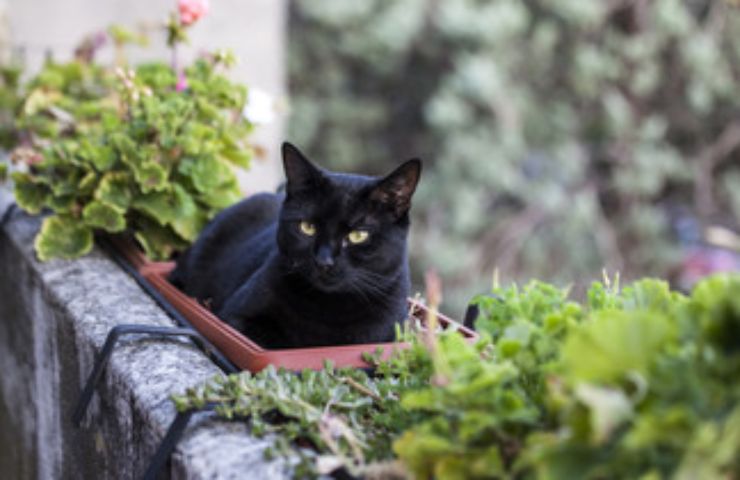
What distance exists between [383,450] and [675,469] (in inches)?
16.4

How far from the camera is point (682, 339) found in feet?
2.76

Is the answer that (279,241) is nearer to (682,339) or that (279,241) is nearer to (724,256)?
(682,339)

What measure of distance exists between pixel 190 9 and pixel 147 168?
492 millimetres

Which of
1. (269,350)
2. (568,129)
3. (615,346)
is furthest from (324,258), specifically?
(568,129)

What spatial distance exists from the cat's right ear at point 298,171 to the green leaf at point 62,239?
757 mm

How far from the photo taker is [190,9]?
254 cm

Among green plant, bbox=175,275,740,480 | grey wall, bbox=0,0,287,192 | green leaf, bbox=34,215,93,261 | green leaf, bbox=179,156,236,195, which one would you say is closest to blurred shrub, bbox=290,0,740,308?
grey wall, bbox=0,0,287,192

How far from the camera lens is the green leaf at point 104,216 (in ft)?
7.75

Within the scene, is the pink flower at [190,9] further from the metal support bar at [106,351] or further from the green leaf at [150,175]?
the metal support bar at [106,351]

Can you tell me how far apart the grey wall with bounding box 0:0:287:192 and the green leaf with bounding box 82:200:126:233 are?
278cm

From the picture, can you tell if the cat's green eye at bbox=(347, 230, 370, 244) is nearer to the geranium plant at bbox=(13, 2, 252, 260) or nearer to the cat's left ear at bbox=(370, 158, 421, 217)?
the cat's left ear at bbox=(370, 158, 421, 217)

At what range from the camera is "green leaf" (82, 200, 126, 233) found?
236cm

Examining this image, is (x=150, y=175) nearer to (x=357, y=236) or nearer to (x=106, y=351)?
(x=357, y=236)

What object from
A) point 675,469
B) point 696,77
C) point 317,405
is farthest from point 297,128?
point 675,469
